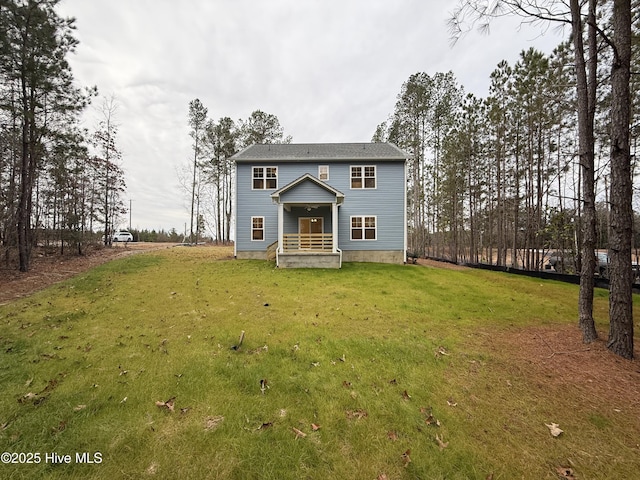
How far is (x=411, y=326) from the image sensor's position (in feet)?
18.8

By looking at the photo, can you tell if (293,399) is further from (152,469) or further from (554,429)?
(554,429)

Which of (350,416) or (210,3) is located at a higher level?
(210,3)

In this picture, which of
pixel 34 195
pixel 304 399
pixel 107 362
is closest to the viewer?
pixel 304 399

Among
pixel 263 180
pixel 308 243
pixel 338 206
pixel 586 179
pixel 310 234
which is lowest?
pixel 308 243

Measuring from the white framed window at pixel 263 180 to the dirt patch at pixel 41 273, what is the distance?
33.8 ft

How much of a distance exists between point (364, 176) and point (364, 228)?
3396 mm

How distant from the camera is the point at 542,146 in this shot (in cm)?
1464

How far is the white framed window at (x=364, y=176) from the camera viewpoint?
15492 mm

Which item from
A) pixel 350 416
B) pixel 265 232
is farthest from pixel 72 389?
pixel 265 232

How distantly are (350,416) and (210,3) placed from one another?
1697 cm

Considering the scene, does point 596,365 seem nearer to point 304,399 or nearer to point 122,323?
point 304,399

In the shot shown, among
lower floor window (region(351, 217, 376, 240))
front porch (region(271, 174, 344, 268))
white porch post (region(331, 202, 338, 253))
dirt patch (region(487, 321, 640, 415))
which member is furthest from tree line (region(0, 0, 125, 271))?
dirt patch (region(487, 321, 640, 415))

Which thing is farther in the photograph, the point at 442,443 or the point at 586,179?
the point at 586,179

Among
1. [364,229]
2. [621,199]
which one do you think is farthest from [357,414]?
[364,229]
